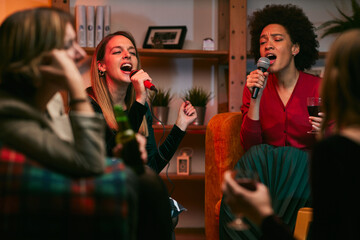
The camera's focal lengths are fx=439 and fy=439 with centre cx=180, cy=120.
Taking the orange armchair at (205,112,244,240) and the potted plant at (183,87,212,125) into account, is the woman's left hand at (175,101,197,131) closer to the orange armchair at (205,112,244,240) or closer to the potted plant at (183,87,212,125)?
the orange armchair at (205,112,244,240)

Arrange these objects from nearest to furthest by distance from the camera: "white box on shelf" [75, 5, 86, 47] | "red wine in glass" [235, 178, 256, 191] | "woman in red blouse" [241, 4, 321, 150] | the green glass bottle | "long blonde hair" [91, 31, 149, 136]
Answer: "red wine in glass" [235, 178, 256, 191] → the green glass bottle → "long blonde hair" [91, 31, 149, 136] → "woman in red blouse" [241, 4, 321, 150] → "white box on shelf" [75, 5, 86, 47]

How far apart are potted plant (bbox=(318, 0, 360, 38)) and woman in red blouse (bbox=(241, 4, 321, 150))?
98 cm

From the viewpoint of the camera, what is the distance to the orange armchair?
2525mm

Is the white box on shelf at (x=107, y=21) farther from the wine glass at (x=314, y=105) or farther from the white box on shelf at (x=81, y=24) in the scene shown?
the wine glass at (x=314, y=105)

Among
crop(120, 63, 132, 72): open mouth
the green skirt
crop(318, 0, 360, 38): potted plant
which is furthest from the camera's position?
crop(318, 0, 360, 38): potted plant

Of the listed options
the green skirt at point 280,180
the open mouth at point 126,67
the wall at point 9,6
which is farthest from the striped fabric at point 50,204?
the wall at point 9,6

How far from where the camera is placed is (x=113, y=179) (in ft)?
3.05

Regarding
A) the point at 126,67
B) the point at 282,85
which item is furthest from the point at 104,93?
the point at 282,85

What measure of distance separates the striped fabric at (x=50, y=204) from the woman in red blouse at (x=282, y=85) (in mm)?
1540

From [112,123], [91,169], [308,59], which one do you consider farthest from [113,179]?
[308,59]

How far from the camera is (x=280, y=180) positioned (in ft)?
6.82

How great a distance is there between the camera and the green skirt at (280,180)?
2.02 metres

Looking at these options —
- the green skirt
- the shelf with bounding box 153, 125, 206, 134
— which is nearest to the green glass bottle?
the green skirt

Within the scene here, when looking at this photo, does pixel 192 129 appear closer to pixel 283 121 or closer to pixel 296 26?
pixel 283 121
